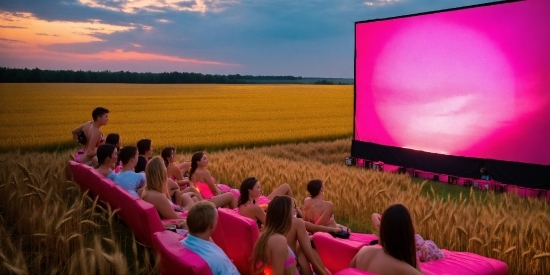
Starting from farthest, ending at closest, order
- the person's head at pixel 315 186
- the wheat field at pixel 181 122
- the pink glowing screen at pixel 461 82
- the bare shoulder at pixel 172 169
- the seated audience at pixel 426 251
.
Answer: the wheat field at pixel 181 122 < the pink glowing screen at pixel 461 82 < the bare shoulder at pixel 172 169 < the person's head at pixel 315 186 < the seated audience at pixel 426 251

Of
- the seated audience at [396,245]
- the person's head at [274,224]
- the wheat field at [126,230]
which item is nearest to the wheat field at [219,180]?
the wheat field at [126,230]

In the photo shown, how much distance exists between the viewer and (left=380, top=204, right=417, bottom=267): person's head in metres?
2.77

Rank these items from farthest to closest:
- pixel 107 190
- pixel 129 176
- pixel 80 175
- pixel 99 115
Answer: pixel 99 115 → pixel 80 175 → pixel 129 176 → pixel 107 190

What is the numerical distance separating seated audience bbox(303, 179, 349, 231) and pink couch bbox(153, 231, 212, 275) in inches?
84.0

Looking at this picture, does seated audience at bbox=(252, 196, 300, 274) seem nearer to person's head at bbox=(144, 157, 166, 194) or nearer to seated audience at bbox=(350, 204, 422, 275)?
seated audience at bbox=(350, 204, 422, 275)

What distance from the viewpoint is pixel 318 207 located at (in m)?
5.08

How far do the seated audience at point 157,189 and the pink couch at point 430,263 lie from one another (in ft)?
5.08

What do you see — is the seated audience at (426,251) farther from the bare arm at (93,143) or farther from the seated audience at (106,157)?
the bare arm at (93,143)

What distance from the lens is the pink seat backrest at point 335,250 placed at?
12.0 feet

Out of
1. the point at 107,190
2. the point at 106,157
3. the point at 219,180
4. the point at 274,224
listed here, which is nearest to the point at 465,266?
the point at 274,224

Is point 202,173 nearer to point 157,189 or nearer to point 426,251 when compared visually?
point 157,189

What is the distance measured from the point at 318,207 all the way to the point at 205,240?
2.19 metres

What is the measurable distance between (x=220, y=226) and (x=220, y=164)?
6.32 m

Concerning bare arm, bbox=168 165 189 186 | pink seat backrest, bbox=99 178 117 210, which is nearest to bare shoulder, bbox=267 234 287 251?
pink seat backrest, bbox=99 178 117 210
